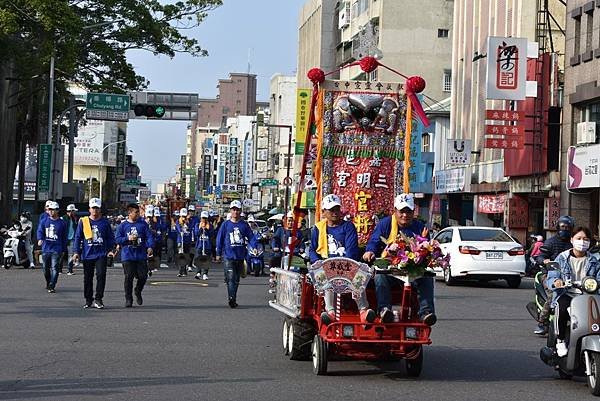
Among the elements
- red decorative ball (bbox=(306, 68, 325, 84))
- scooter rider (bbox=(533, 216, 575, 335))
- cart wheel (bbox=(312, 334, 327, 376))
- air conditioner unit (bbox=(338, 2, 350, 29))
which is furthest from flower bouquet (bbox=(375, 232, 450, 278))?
air conditioner unit (bbox=(338, 2, 350, 29))

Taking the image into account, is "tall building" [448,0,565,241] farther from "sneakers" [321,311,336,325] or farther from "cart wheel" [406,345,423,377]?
"sneakers" [321,311,336,325]

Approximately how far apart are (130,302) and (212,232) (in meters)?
12.1

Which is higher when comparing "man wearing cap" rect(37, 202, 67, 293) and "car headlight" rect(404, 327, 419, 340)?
"man wearing cap" rect(37, 202, 67, 293)

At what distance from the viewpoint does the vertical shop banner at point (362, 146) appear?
50.9ft

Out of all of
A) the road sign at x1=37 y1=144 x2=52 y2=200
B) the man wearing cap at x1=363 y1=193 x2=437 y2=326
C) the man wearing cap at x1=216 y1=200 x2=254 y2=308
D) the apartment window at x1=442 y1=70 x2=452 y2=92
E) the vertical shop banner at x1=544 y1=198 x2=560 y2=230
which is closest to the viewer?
the man wearing cap at x1=363 y1=193 x2=437 y2=326

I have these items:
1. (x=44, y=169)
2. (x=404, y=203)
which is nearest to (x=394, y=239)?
(x=404, y=203)

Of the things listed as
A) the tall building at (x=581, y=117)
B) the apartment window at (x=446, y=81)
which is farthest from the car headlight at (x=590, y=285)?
the apartment window at (x=446, y=81)

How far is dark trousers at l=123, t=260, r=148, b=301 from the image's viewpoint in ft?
66.9

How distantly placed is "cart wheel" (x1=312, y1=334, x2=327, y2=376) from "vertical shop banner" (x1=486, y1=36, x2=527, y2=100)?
2958 cm

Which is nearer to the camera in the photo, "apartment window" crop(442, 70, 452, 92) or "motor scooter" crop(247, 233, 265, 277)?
"motor scooter" crop(247, 233, 265, 277)

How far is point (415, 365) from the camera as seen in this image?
11.9m

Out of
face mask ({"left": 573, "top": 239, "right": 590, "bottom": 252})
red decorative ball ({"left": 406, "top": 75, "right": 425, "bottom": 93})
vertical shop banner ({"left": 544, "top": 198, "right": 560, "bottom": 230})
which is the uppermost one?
red decorative ball ({"left": 406, "top": 75, "right": 425, "bottom": 93})

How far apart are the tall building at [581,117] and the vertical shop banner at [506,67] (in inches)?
68.5

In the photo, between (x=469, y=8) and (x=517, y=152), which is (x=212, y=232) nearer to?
(x=517, y=152)
